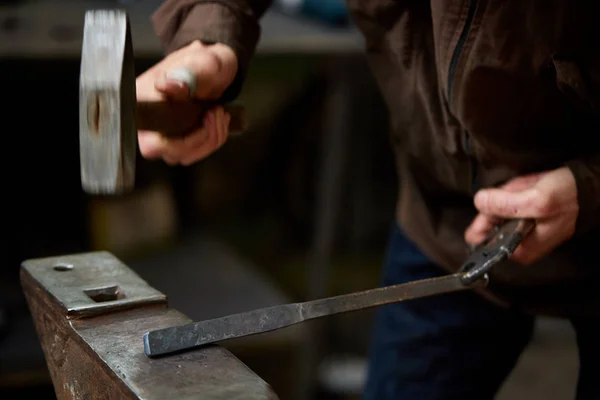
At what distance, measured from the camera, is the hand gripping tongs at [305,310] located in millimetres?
640

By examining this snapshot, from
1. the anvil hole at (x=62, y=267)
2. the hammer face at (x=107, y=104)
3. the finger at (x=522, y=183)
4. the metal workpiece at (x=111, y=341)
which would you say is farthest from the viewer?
the finger at (x=522, y=183)

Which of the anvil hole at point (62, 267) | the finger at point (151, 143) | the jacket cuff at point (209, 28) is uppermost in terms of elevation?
the jacket cuff at point (209, 28)

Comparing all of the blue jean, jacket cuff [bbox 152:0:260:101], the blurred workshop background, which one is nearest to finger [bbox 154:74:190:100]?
jacket cuff [bbox 152:0:260:101]

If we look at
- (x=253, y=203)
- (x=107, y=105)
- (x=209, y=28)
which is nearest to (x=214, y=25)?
(x=209, y=28)

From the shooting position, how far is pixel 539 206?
87 cm

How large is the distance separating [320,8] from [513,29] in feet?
4.35

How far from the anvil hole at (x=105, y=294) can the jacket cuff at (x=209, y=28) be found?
1.04ft

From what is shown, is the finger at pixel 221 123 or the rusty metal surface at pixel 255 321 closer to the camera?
the rusty metal surface at pixel 255 321

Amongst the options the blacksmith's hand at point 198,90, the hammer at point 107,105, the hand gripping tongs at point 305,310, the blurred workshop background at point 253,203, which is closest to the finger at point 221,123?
the blacksmith's hand at point 198,90

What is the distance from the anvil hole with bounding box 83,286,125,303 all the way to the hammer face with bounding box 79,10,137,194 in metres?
0.10

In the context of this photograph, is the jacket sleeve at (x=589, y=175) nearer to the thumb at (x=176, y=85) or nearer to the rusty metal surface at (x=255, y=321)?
the rusty metal surface at (x=255, y=321)

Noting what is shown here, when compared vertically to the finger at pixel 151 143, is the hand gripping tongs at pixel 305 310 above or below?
below

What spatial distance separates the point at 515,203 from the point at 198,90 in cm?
40

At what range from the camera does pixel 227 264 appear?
7.18 ft
